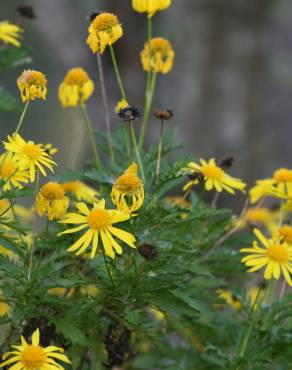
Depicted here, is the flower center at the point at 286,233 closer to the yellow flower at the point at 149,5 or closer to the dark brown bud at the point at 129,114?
the dark brown bud at the point at 129,114

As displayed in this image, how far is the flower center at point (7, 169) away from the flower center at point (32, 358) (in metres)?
0.38

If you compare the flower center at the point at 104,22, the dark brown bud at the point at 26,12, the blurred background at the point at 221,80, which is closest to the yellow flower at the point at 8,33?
the dark brown bud at the point at 26,12

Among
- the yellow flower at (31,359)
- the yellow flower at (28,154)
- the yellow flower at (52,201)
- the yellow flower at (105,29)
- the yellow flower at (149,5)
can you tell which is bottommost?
the yellow flower at (31,359)

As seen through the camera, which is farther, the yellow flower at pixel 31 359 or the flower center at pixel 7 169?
the flower center at pixel 7 169

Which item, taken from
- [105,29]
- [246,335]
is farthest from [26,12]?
[246,335]

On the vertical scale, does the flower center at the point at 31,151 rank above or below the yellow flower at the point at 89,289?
above

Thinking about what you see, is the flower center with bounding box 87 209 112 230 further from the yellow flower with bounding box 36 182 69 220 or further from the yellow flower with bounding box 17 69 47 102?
the yellow flower with bounding box 17 69 47 102

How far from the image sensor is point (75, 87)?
1938 mm

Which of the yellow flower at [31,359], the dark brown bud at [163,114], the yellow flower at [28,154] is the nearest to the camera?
the yellow flower at [31,359]

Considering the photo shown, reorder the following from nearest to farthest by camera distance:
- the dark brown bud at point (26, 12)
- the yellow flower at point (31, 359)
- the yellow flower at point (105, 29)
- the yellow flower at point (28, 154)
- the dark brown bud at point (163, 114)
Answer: the yellow flower at point (31, 359)
the yellow flower at point (28, 154)
the yellow flower at point (105, 29)
the dark brown bud at point (163, 114)
the dark brown bud at point (26, 12)

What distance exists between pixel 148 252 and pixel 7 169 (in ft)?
1.22

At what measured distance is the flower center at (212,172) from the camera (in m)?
1.87

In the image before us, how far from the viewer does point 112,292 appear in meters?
1.54

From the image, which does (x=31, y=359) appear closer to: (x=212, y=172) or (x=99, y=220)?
(x=99, y=220)
